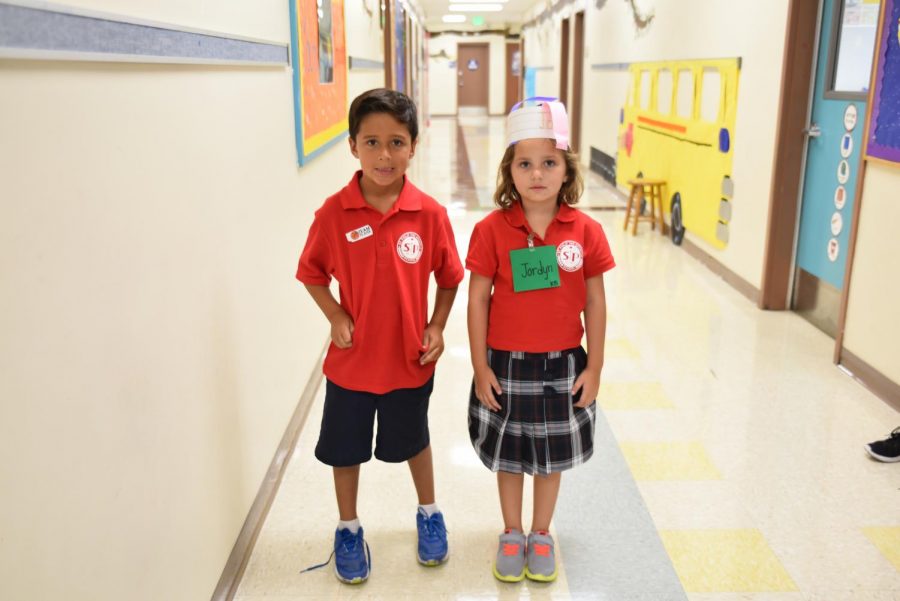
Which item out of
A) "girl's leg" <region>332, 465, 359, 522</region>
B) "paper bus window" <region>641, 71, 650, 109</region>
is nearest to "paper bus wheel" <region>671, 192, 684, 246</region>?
"paper bus window" <region>641, 71, 650, 109</region>

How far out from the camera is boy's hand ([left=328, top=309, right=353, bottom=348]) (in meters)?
1.71

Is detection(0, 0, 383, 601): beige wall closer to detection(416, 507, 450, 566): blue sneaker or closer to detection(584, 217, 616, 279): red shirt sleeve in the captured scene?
detection(416, 507, 450, 566): blue sneaker

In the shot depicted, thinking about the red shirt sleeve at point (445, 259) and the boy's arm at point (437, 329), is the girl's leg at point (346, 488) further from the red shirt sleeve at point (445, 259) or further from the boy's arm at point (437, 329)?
the red shirt sleeve at point (445, 259)

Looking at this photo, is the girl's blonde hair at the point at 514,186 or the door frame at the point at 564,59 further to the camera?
the door frame at the point at 564,59

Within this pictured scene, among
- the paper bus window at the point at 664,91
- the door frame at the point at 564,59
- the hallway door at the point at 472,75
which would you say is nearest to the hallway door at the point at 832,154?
the paper bus window at the point at 664,91

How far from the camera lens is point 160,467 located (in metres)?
1.37

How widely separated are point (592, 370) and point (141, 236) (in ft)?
3.26

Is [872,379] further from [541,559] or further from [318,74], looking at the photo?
[318,74]

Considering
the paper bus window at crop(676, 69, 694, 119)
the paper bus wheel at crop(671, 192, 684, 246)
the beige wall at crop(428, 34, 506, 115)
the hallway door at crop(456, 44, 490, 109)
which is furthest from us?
the hallway door at crop(456, 44, 490, 109)

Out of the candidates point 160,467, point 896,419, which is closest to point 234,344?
point 160,467

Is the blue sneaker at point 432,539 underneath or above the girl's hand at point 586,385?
underneath

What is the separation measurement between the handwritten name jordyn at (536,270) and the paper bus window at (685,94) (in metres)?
4.22

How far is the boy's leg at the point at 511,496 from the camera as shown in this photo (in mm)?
1879

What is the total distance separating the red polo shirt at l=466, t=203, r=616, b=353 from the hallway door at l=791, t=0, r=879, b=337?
2.14 m
